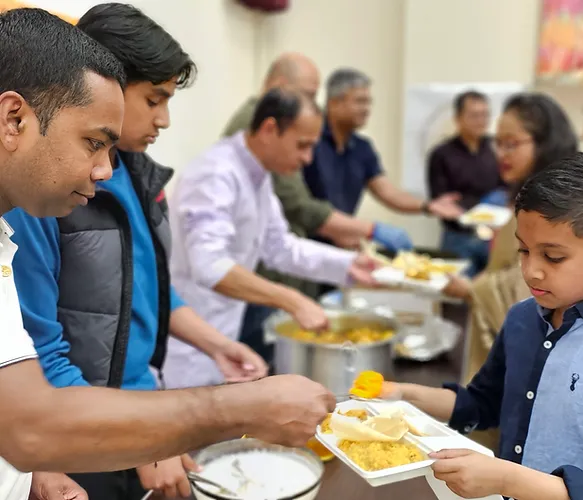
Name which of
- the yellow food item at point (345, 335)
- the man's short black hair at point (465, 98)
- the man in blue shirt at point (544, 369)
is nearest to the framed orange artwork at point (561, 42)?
the man's short black hair at point (465, 98)

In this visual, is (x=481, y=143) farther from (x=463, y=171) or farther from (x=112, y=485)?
(x=112, y=485)

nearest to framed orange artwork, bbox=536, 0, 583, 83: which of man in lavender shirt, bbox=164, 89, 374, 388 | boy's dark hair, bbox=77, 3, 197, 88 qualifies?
man in lavender shirt, bbox=164, 89, 374, 388

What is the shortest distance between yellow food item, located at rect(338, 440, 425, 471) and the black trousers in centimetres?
45

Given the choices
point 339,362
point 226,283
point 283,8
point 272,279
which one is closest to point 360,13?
point 283,8

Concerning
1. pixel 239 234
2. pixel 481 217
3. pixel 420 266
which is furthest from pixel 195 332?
pixel 481 217

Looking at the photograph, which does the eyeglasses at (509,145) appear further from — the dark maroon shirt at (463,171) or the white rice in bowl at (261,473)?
the dark maroon shirt at (463,171)

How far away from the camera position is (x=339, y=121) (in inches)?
123

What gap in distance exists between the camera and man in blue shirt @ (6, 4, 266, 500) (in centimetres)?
97

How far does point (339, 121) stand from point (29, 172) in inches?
98.2

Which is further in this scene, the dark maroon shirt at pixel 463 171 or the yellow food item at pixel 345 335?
the dark maroon shirt at pixel 463 171

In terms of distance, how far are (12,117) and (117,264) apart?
410 mm

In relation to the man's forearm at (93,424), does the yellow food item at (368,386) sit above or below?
below

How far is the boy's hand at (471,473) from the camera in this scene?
802mm

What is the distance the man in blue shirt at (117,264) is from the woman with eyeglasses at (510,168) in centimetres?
81
